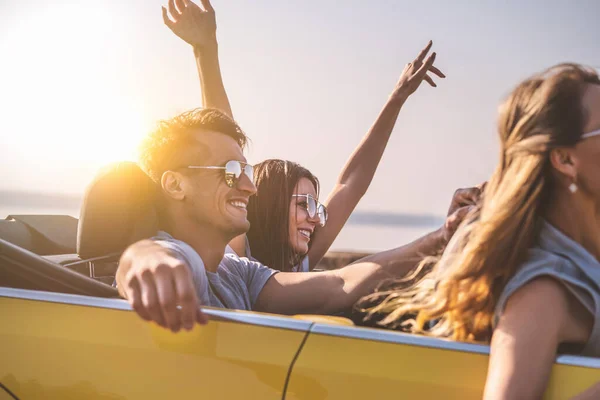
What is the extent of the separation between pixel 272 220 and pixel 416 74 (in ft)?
3.45

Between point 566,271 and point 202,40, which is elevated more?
point 202,40

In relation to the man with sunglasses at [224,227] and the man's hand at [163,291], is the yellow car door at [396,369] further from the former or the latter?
the man with sunglasses at [224,227]

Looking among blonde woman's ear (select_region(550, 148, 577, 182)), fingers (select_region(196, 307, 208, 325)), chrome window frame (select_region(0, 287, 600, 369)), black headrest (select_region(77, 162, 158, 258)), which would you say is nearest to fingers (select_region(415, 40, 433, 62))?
black headrest (select_region(77, 162, 158, 258))

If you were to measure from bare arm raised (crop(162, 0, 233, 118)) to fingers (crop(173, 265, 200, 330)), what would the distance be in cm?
210

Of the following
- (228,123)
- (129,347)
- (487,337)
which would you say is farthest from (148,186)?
(487,337)

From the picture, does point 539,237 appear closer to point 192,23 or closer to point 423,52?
point 423,52

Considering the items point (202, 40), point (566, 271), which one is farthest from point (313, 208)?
point (566, 271)

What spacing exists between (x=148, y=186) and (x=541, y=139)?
150 centimetres

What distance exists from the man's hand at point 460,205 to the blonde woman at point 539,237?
0.44 meters

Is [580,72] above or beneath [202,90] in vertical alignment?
above

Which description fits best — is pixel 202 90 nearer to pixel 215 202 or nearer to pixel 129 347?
pixel 215 202

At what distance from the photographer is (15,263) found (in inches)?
76.2

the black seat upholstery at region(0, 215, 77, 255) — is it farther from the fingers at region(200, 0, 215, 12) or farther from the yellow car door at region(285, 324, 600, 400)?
the yellow car door at region(285, 324, 600, 400)

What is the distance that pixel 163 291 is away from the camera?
1.53m
